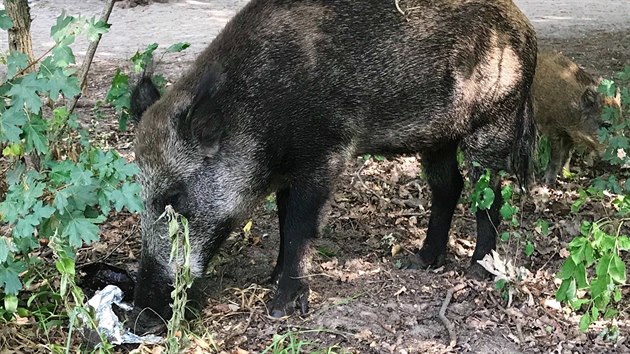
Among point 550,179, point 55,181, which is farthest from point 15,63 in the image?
point 550,179

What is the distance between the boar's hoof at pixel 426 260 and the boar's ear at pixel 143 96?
1812 millimetres

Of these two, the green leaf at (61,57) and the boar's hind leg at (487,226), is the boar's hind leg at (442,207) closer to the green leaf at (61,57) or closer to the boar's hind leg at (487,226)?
the boar's hind leg at (487,226)

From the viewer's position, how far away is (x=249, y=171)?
4.02 meters

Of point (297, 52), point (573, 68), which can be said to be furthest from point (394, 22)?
point (573, 68)

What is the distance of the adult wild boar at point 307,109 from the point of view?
3.86 meters

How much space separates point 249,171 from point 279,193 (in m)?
0.57

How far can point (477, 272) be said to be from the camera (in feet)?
15.1

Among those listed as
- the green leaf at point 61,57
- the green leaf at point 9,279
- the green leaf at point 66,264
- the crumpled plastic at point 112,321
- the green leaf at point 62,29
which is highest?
the green leaf at point 62,29

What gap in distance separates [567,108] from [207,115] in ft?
13.1

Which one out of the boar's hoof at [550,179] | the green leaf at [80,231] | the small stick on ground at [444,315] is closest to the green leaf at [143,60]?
the green leaf at [80,231]

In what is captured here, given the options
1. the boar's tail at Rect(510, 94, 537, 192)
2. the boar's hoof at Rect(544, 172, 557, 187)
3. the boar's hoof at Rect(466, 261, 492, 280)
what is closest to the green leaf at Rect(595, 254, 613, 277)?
the boar's hoof at Rect(466, 261, 492, 280)

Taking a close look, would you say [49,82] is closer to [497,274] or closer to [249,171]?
[249,171]

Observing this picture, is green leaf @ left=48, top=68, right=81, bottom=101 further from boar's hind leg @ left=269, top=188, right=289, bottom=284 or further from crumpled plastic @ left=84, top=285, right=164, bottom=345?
boar's hind leg @ left=269, top=188, right=289, bottom=284

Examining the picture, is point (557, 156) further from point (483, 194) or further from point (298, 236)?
point (298, 236)
